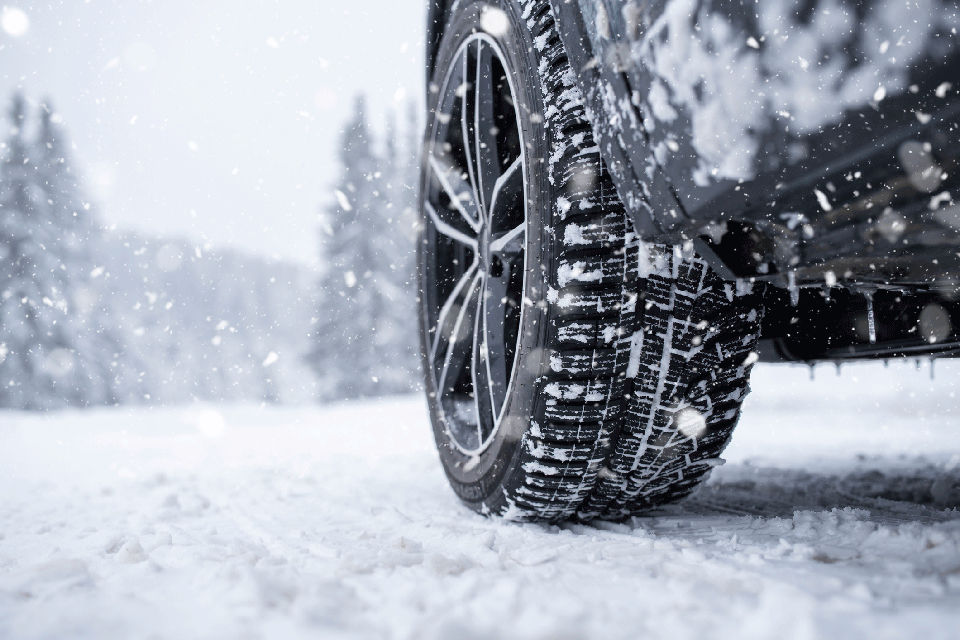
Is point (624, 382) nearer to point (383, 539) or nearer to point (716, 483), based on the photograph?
point (383, 539)

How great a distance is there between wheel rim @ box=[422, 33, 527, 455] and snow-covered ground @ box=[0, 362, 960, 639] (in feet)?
1.19

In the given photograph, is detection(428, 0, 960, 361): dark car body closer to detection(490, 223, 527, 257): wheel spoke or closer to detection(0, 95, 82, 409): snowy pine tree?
detection(490, 223, 527, 257): wheel spoke

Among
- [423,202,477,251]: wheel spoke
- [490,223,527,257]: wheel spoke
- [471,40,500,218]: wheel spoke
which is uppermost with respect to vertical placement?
[471,40,500,218]: wheel spoke

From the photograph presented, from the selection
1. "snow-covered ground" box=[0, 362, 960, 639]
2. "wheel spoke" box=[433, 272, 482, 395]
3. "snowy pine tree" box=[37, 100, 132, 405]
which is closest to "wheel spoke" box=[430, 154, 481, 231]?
"wheel spoke" box=[433, 272, 482, 395]

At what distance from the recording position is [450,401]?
6.98ft

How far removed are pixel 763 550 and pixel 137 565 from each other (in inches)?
52.3

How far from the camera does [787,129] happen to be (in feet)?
2.92

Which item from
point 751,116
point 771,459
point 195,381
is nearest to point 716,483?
point 771,459

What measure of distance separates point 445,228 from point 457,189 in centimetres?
17

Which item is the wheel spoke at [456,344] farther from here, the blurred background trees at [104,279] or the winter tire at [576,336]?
the blurred background trees at [104,279]

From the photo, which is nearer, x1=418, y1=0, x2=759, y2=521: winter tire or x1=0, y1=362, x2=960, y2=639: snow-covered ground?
x1=0, y1=362, x2=960, y2=639: snow-covered ground

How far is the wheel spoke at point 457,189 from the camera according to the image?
2.00m

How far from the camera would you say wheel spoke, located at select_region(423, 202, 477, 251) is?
205cm

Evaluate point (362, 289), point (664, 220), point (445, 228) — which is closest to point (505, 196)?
point (445, 228)
